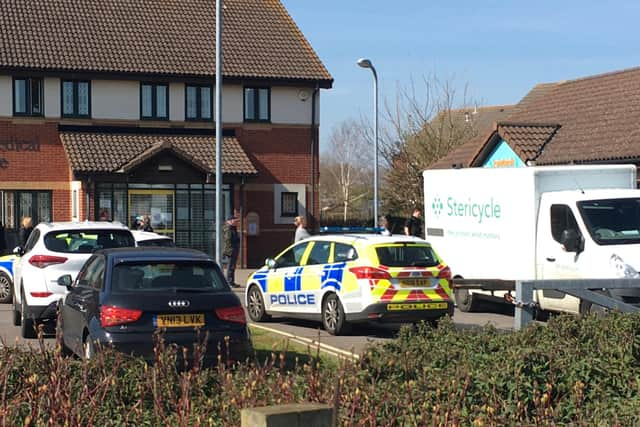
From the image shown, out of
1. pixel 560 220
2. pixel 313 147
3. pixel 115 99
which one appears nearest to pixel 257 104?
pixel 313 147

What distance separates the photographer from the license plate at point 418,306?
50.1ft

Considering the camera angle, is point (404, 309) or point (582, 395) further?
point (404, 309)

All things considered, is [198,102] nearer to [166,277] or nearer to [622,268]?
[622,268]

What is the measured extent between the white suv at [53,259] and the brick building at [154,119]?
16.4m

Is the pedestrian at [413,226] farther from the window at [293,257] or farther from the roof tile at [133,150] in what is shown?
the window at [293,257]

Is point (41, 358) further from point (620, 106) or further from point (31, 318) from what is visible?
point (620, 106)

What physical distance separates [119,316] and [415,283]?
19.6ft

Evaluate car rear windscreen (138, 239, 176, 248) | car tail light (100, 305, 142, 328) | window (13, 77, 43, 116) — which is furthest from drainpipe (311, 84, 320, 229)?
car tail light (100, 305, 142, 328)

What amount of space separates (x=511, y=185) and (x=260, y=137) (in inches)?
Result: 719

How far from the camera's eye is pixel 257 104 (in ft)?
116

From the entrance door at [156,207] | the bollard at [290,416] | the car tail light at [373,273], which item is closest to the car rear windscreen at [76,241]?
the car tail light at [373,273]

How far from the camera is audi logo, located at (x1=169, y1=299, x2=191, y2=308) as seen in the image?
1057cm

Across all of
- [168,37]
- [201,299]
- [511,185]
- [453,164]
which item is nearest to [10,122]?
[168,37]

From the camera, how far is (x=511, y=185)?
1800cm
